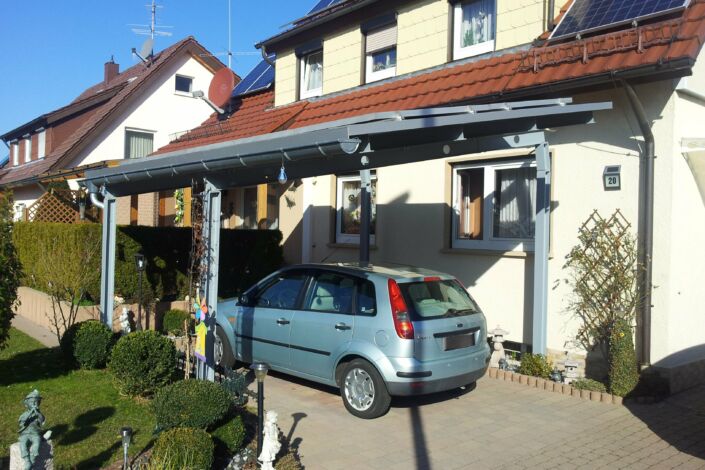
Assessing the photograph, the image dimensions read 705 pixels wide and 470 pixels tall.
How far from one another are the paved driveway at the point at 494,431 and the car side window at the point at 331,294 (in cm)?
113

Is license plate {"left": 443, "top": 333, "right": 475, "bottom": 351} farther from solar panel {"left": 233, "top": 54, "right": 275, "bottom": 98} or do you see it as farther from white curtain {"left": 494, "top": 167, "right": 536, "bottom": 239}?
solar panel {"left": 233, "top": 54, "right": 275, "bottom": 98}

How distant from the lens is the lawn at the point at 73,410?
538cm

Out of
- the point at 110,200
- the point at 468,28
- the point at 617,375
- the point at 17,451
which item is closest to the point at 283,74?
the point at 468,28

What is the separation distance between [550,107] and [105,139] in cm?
2114

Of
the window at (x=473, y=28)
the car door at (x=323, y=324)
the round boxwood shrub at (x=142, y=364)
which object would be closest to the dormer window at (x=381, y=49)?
the window at (x=473, y=28)

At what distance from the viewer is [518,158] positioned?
9375 millimetres

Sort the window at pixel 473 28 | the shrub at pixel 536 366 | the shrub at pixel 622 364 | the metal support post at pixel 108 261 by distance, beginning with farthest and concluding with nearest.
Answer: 1. the window at pixel 473 28
2. the metal support post at pixel 108 261
3. the shrub at pixel 536 366
4. the shrub at pixel 622 364

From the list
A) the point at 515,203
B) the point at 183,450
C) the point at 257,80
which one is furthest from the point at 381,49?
the point at 183,450

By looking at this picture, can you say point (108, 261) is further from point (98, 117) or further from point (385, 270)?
point (98, 117)

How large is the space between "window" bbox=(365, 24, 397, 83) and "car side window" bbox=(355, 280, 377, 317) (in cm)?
680

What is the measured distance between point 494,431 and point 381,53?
8807 mm

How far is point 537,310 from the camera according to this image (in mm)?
8258

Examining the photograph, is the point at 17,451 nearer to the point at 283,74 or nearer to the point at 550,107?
the point at 550,107

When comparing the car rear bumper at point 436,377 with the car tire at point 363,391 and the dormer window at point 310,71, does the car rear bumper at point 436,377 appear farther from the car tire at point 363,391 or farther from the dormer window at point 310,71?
the dormer window at point 310,71
